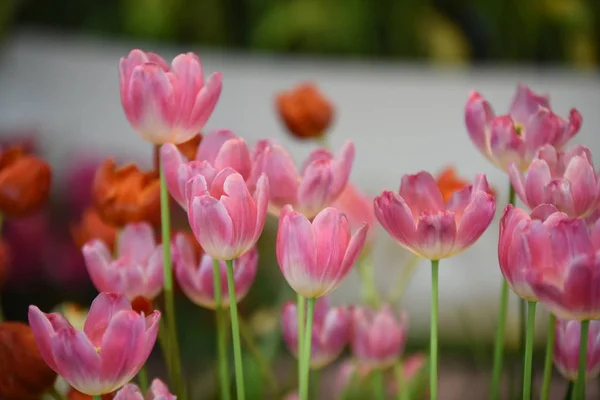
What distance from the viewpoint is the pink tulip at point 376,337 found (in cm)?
25

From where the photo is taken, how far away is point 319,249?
174mm

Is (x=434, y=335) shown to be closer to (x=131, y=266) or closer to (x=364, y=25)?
(x=131, y=266)

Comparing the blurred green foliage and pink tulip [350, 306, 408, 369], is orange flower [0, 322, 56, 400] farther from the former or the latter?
the blurred green foliage

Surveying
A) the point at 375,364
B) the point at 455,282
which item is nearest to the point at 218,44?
the point at 455,282

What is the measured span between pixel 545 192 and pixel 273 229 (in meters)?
0.37

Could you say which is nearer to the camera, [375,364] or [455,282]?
[375,364]

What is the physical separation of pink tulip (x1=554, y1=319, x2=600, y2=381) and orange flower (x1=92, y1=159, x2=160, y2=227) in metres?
0.13

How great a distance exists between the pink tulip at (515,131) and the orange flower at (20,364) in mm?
143

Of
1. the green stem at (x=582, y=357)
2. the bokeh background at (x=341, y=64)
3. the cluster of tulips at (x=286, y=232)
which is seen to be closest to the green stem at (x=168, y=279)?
the cluster of tulips at (x=286, y=232)

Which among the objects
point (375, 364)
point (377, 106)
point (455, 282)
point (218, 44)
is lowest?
point (455, 282)

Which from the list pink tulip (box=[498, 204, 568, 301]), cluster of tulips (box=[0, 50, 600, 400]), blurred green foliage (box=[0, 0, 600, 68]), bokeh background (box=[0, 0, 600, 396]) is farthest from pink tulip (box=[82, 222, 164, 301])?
blurred green foliage (box=[0, 0, 600, 68])

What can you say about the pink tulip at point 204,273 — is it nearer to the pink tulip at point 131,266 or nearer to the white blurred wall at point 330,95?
the pink tulip at point 131,266

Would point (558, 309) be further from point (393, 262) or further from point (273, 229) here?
point (393, 262)

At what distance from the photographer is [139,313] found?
0.18 metres
